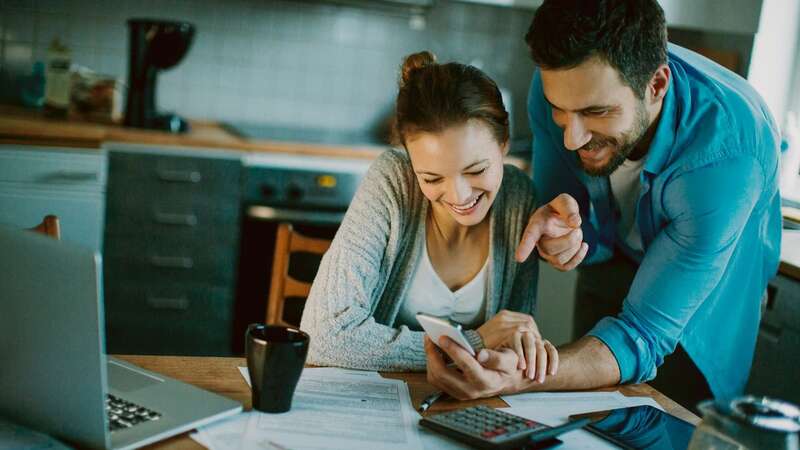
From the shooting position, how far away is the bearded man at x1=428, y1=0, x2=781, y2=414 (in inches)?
60.9

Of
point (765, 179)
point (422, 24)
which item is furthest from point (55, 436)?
point (422, 24)

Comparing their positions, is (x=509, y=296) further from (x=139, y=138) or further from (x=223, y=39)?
(x=223, y=39)

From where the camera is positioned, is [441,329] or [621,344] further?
[621,344]

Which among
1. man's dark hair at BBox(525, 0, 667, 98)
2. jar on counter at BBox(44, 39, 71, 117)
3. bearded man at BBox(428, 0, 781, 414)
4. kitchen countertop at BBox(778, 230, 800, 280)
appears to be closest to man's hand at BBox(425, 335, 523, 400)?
bearded man at BBox(428, 0, 781, 414)

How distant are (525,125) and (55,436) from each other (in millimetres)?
3055

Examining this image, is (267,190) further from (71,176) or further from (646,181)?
(646,181)

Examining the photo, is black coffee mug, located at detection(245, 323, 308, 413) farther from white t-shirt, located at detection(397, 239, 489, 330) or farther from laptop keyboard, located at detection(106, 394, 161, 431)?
white t-shirt, located at detection(397, 239, 489, 330)

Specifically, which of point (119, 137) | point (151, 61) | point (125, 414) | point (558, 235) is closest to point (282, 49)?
point (151, 61)

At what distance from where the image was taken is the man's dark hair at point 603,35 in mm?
1567

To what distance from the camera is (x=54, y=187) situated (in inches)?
114

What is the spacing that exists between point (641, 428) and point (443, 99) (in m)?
0.66

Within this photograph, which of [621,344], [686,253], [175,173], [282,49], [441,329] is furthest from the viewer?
[282,49]

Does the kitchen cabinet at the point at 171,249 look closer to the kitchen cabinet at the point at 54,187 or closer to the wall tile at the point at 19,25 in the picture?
the kitchen cabinet at the point at 54,187

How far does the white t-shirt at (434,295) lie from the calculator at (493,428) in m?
0.51
